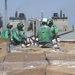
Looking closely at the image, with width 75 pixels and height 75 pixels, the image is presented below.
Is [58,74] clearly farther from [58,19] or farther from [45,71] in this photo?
[58,19]

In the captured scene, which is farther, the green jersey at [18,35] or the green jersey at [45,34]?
the green jersey at [18,35]

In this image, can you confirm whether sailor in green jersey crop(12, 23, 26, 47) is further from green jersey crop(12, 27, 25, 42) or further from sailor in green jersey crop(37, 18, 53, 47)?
sailor in green jersey crop(37, 18, 53, 47)

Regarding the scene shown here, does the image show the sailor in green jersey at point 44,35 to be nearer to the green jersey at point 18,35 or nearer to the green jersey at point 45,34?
the green jersey at point 45,34

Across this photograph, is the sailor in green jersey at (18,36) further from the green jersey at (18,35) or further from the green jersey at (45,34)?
the green jersey at (45,34)

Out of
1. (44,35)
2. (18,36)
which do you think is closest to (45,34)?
(44,35)

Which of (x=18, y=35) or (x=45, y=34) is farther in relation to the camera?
(x=18, y=35)

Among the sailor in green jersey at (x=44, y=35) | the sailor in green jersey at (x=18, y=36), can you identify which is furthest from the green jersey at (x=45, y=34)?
the sailor in green jersey at (x=18, y=36)

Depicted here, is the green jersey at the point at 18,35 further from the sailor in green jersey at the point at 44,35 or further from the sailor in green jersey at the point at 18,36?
the sailor in green jersey at the point at 44,35

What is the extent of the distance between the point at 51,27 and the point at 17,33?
3.71ft

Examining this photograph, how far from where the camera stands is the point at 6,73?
16.0 ft

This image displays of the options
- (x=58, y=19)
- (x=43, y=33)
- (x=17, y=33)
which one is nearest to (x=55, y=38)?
(x=43, y=33)

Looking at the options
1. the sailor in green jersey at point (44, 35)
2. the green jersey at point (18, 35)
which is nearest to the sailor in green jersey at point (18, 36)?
the green jersey at point (18, 35)

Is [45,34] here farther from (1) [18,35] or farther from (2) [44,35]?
(1) [18,35]

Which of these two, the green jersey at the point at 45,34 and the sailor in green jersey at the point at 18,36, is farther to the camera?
the sailor in green jersey at the point at 18,36
